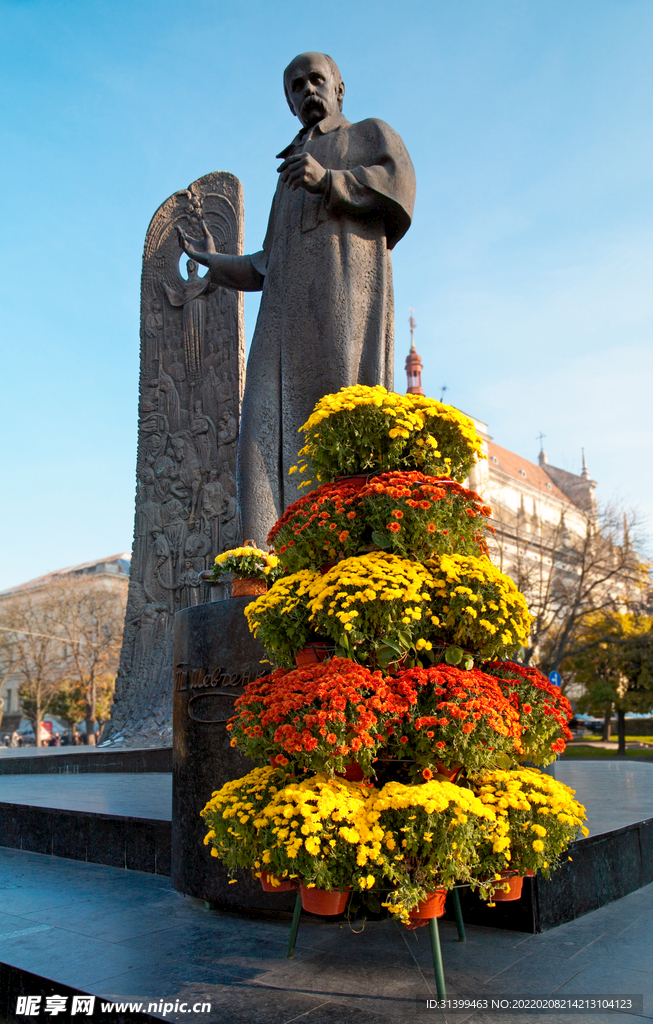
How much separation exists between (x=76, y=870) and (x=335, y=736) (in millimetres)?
3100

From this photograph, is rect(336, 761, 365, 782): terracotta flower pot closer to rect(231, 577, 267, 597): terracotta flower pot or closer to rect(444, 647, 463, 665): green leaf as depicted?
rect(444, 647, 463, 665): green leaf

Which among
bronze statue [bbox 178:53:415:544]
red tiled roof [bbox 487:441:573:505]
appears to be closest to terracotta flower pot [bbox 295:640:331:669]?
bronze statue [bbox 178:53:415:544]

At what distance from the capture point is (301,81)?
501 centimetres

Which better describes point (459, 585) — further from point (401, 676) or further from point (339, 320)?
point (339, 320)

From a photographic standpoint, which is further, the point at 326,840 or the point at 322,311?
the point at 322,311

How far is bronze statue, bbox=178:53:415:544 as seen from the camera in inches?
186

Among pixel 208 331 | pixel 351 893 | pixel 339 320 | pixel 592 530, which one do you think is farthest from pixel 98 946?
pixel 592 530

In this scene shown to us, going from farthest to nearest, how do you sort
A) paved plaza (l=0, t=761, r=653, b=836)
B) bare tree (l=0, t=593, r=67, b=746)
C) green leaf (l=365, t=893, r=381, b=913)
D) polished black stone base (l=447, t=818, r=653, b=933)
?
1. bare tree (l=0, t=593, r=67, b=746)
2. paved plaza (l=0, t=761, r=653, b=836)
3. polished black stone base (l=447, t=818, r=653, b=933)
4. green leaf (l=365, t=893, r=381, b=913)

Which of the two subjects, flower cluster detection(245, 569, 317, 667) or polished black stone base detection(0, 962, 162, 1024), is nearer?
polished black stone base detection(0, 962, 162, 1024)

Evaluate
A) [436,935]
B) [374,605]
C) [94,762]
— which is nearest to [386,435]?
[374,605]

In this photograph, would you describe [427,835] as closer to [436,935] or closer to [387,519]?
[436,935]

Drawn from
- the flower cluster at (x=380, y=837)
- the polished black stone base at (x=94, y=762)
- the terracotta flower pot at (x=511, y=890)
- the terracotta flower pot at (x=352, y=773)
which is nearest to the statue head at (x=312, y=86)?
the terracotta flower pot at (x=352, y=773)

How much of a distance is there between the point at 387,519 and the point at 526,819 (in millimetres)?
1095

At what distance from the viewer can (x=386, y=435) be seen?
2879 millimetres
